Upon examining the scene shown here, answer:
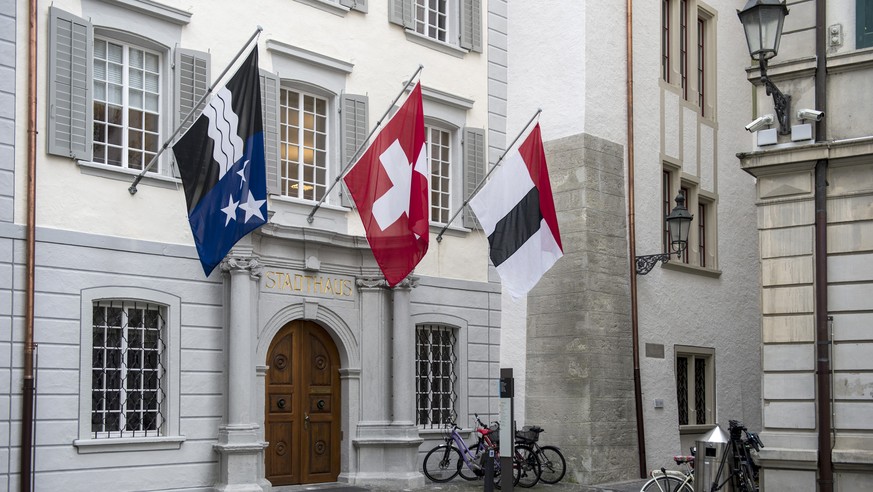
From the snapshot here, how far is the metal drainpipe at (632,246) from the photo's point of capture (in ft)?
61.2

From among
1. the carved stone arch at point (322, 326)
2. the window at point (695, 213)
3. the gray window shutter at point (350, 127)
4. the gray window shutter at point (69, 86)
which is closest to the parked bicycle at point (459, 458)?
the carved stone arch at point (322, 326)

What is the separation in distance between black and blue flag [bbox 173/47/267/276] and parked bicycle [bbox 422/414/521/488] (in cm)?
642

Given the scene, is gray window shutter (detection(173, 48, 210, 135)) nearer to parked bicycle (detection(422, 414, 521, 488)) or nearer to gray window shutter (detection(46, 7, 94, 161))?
gray window shutter (detection(46, 7, 94, 161))

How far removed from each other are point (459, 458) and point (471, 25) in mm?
7353

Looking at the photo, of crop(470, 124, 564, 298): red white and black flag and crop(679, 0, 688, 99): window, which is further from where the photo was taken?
crop(679, 0, 688, 99): window

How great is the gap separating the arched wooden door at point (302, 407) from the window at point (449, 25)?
5360 millimetres

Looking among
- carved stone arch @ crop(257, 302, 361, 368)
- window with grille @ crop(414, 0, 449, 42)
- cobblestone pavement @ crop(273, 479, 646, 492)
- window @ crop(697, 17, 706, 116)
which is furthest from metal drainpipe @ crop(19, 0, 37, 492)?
window @ crop(697, 17, 706, 116)

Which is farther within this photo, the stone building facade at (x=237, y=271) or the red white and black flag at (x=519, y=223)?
the red white and black flag at (x=519, y=223)

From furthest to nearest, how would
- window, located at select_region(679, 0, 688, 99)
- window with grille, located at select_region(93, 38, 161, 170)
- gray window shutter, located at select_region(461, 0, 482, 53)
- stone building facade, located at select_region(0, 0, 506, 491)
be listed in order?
1. window, located at select_region(679, 0, 688, 99)
2. gray window shutter, located at select_region(461, 0, 482, 53)
3. window with grille, located at select_region(93, 38, 161, 170)
4. stone building facade, located at select_region(0, 0, 506, 491)

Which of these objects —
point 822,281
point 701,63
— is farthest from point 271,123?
point 701,63

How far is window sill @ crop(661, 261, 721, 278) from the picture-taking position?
19836 mm

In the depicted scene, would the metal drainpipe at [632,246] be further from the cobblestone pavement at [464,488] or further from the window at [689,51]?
the window at [689,51]

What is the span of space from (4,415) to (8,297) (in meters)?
1.36

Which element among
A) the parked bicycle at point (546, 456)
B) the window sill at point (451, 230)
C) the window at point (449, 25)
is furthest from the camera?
the window at point (449, 25)
